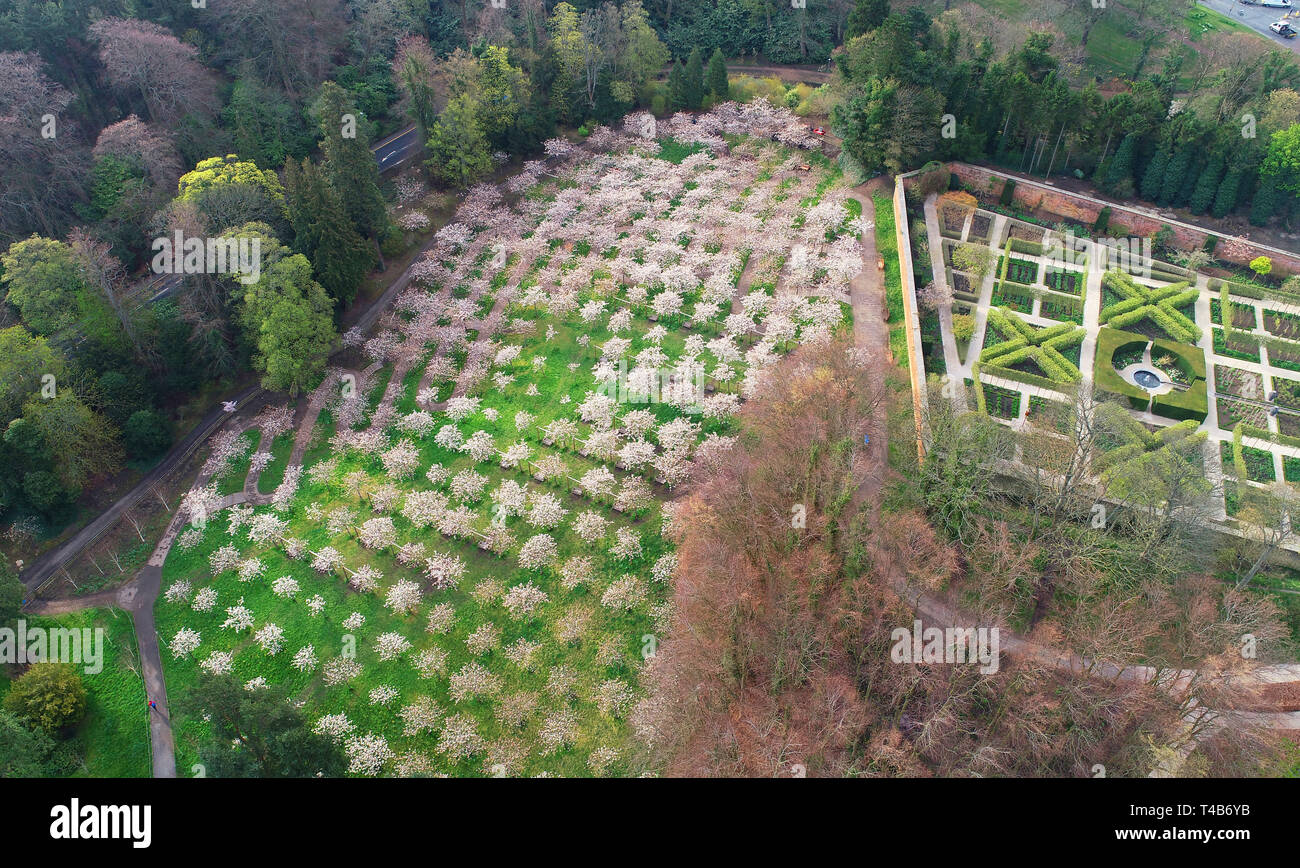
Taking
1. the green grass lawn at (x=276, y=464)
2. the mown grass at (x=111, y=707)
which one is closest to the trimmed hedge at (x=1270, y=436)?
the green grass lawn at (x=276, y=464)

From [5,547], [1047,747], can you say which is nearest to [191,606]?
[5,547]

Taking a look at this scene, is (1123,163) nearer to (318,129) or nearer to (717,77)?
(717,77)

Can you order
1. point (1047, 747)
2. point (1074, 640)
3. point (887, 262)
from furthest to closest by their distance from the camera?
point (887, 262) → point (1074, 640) → point (1047, 747)

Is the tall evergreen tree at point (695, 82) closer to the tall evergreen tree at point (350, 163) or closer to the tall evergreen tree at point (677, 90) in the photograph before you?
the tall evergreen tree at point (677, 90)

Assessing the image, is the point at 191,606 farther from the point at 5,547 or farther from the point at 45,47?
the point at 45,47

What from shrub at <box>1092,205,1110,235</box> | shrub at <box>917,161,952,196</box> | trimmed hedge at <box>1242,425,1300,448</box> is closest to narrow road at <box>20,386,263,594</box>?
shrub at <box>917,161,952,196</box>

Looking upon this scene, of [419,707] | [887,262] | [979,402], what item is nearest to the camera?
[419,707]

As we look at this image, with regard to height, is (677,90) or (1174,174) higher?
(677,90)

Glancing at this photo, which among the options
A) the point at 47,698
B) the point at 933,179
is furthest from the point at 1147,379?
the point at 47,698
